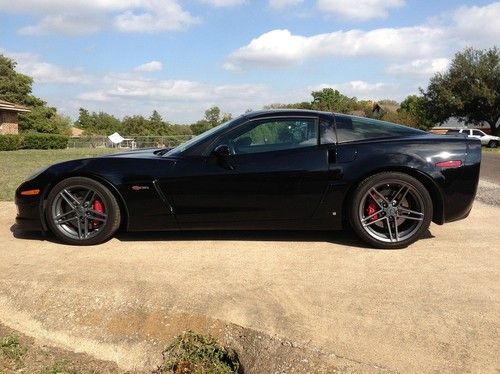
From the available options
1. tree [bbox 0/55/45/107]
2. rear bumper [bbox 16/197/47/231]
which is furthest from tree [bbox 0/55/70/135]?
rear bumper [bbox 16/197/47/231]

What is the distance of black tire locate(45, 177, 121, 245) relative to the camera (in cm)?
413

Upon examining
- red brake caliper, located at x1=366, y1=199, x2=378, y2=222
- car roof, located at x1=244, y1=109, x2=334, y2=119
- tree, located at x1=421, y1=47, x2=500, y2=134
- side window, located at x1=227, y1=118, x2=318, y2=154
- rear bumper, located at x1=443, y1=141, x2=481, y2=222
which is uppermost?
tree, located at x1=421, y1=47, x2=500, y2=134

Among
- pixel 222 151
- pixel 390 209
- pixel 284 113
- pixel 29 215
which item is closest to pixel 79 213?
pixel 29 215

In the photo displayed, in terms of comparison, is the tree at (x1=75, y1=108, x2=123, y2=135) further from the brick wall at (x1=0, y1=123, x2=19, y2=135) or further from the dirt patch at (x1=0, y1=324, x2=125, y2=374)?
the dirt patch at (x1=0, y1=324, x2=125, y2=374)

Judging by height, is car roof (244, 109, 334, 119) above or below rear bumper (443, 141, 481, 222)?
above

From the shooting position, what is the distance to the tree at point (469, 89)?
41688 millimetres

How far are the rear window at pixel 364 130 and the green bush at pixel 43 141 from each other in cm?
3413

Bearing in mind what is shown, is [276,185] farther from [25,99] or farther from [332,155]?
[25,99]

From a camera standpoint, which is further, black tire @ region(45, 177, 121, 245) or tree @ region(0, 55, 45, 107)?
tree @ region(0, 55, 45, 107)

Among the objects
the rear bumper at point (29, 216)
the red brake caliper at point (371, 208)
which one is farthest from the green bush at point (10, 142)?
the red brake caliper at point (371, 208)

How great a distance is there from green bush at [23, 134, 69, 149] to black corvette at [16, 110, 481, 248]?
109ft

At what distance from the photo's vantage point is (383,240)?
13.2ft

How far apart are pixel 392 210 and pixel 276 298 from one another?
→ 1578 millimetres

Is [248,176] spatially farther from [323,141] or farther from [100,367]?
[100,367]
